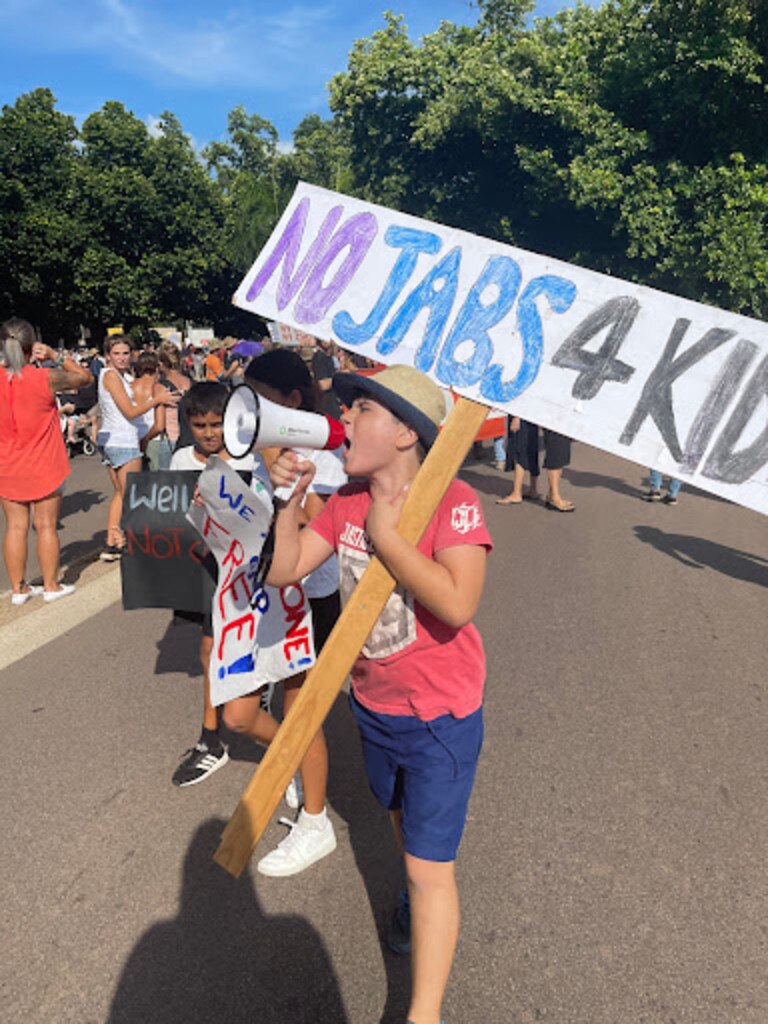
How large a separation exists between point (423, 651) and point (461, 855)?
1216 millimetres

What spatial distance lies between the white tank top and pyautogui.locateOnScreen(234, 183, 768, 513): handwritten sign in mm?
4378

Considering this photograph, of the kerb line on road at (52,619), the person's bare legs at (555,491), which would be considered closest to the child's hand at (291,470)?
the kerb line on road at (52,619)

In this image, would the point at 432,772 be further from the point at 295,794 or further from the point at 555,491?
the point at 555,491

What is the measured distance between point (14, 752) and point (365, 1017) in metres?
2.15

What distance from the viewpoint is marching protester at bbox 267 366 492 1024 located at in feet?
6.15

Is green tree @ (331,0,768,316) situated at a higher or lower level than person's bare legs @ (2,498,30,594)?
higher

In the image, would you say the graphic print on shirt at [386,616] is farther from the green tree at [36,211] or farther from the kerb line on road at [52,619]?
the green tree at [36,211]

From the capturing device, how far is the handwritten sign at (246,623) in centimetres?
245

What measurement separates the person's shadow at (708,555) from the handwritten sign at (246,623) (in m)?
4.84

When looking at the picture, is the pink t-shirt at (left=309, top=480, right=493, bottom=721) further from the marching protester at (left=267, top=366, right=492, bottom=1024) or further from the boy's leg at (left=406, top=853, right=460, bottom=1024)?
the boy's leg at (left=406, top=853, right=460, bottom=1024)

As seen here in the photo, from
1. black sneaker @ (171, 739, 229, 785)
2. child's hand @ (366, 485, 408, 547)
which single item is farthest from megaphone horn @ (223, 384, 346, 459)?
black sneaker @ (171, 739, 229, 785)

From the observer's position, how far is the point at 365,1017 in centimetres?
212

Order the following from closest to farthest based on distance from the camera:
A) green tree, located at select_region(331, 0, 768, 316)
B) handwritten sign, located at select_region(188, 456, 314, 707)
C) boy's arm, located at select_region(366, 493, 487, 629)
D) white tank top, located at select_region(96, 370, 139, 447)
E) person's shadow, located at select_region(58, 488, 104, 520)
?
boy's arm, located at select_region(366, 493, 487, 629), handwritten sign, located at select_region(188, 456, 314, 707), white tank top, located at select_region(96, 370, 139, 447), person's shadow, located at select_region(58, 488, 104, 520), green tree, located at select_region(331, 0, 768, 316)

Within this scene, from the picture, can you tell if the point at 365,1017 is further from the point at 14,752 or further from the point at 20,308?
the point at 20,308
